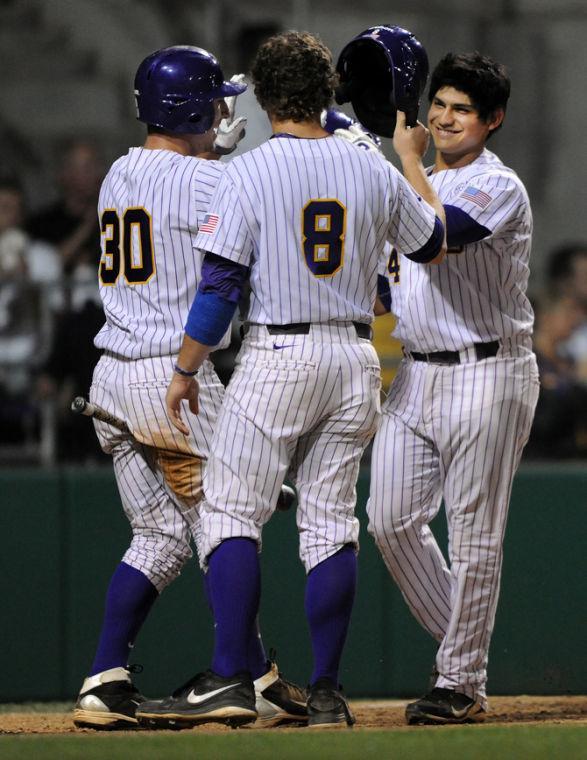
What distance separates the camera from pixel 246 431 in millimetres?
3656

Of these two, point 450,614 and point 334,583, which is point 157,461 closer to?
point 334,583

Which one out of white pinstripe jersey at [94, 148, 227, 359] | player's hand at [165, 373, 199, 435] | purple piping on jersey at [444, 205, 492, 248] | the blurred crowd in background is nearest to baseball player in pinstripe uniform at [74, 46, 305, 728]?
white pinstripe jersey at [94, 148, 227, 359]

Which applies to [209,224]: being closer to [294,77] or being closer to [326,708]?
[294,77]

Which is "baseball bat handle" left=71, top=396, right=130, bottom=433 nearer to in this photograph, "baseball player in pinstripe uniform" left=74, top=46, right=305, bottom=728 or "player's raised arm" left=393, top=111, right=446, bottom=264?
"baseball player in pinstripe uniform" left=74, top=46, right=305, bottom=728

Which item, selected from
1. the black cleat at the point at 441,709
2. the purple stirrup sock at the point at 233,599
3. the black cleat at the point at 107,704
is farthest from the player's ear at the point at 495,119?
the black cleat at the point at 107,704

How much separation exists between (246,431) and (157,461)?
1.58ft

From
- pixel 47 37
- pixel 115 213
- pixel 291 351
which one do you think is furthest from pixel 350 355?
pixel 47 37

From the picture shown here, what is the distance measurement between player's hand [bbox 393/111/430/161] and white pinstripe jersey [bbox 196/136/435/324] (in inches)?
9.4

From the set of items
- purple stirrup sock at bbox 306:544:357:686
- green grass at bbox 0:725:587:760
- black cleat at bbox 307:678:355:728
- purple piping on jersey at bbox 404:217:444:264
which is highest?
purple piping on jersey at bbox 404:217:444:264

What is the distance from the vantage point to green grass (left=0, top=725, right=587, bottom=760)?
3094 millimetres

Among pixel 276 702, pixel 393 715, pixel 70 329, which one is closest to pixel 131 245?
pixel 276 702

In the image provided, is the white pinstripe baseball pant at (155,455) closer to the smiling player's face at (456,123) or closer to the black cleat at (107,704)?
the black cleat at (107,704)

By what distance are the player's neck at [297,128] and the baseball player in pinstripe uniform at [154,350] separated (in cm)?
30

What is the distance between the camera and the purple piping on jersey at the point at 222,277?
3.63 m
